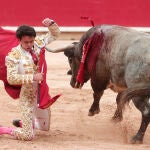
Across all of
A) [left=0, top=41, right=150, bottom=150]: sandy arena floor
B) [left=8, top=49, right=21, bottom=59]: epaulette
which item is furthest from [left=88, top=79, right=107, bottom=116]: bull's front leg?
[left=8, top=49, right=21, bottom=59]: epaulette

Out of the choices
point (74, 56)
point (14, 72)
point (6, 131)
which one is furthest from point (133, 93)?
point (74, 56)

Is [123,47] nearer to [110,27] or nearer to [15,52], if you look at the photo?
[110,27]

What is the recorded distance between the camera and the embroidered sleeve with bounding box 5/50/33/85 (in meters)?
Result: 4.70

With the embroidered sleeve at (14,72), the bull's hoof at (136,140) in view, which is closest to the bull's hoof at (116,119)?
the bull's hoof at (136,140)

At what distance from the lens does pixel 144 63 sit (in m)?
4.85

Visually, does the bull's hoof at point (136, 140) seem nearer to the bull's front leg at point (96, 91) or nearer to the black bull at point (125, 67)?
the black bull at point (125, 67)

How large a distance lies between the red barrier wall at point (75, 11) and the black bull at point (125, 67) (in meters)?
5.20

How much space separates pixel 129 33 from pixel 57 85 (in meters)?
2.50

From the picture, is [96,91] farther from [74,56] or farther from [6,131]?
[6,131]

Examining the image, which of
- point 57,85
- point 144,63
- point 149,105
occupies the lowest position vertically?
point 57,85

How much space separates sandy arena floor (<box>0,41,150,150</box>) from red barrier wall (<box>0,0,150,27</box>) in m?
3.22

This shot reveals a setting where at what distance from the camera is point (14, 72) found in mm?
4727

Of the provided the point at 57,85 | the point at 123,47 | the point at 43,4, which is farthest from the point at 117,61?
the point at 43,4

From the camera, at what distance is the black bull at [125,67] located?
488 cm
